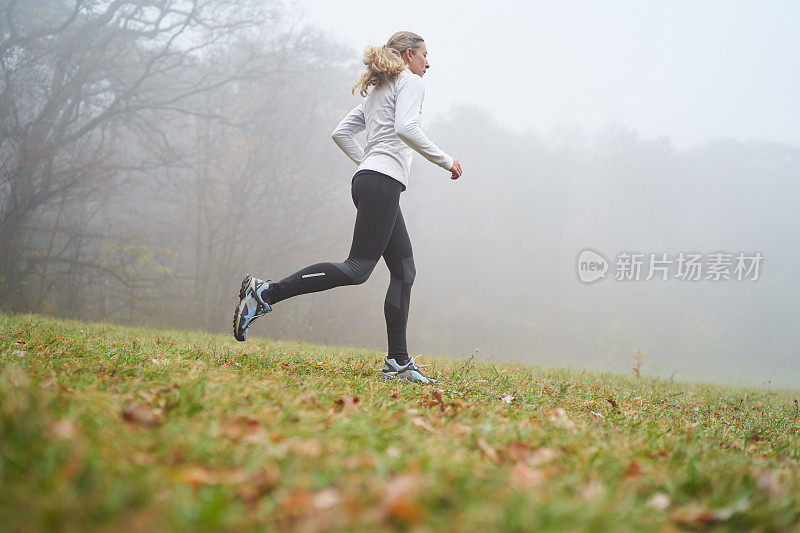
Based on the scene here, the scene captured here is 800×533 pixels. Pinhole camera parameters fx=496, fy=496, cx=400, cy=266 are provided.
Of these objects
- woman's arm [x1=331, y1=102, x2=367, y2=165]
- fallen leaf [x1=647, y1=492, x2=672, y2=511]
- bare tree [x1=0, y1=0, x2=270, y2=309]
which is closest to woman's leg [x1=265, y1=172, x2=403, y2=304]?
woman's arm [x1=331, y1=102, x2=367, y2=165]

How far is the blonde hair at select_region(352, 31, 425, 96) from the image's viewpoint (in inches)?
134

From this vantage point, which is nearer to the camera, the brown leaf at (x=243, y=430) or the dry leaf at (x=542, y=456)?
the brown leaf at (x=243, y=430)

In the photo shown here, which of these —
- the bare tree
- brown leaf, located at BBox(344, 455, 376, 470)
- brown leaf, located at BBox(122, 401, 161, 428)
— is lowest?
brown leaf, located at BBox(122, 401, 161, 428)

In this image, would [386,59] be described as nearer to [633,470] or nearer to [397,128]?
[397,128]

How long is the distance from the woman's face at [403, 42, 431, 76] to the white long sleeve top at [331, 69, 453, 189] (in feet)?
0.55

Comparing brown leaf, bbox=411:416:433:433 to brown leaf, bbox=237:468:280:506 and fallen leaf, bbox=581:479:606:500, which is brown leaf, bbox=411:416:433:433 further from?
brown leaf, bbox=237:468:280:506

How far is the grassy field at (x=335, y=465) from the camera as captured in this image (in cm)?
94

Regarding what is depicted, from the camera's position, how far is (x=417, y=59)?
3623 millimetres

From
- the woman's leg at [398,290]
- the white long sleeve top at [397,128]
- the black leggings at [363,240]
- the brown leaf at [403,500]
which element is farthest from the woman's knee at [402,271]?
the brown leaf at [403,500]

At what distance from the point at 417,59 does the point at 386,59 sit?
322 millimetres

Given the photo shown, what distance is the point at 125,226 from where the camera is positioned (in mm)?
18156

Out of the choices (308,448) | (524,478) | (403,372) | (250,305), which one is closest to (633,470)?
(524,478)

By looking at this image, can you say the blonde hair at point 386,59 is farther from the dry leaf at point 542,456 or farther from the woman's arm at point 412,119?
the dry leaf at point 542,456

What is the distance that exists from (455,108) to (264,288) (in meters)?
41.9
